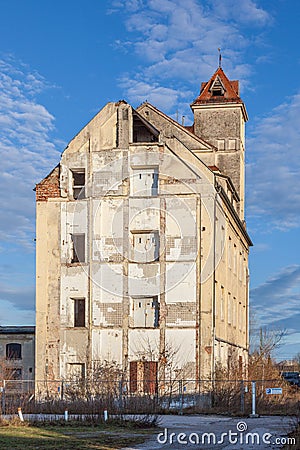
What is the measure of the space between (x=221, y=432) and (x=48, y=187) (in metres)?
19.7

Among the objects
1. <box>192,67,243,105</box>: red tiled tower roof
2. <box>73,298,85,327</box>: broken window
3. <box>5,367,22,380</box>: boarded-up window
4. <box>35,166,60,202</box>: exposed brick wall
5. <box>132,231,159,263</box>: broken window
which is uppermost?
<box>192,67,243,105</box>: red tiled tower roof

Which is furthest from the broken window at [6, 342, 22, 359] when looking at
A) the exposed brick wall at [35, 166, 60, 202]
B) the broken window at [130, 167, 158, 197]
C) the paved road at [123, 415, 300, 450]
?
the paved road at [123, 415, 300, 450]

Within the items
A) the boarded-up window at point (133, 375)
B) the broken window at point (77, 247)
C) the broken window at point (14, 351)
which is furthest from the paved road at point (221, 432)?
the broken window at point (14, 351)

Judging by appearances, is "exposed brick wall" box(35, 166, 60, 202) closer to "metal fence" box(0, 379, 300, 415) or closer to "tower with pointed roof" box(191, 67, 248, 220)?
"metal fence" box(0, 379, 300, 415)

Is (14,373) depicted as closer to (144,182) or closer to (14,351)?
A: (14,351)

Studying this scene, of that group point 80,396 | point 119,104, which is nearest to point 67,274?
point 80,396

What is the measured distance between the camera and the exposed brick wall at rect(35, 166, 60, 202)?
37.1m

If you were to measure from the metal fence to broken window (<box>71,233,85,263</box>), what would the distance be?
613 cm

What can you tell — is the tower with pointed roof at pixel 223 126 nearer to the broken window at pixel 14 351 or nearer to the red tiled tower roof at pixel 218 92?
the red tiled tower roof at pixel 218 92

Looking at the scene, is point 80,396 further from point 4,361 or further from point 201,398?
point 4,361

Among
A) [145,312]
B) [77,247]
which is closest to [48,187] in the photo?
[77,247]

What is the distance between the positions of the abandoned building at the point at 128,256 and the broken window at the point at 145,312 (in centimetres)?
5

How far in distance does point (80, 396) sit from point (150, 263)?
23.4 ft

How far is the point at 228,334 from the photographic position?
40812 millimetres
